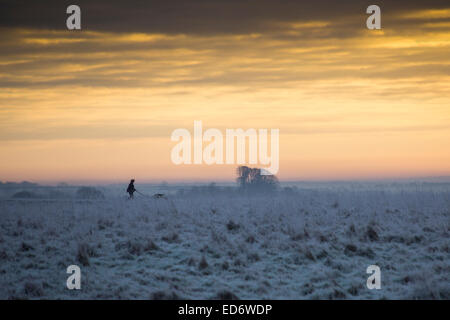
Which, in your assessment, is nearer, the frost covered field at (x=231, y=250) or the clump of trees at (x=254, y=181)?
the frost covered field at (x=231, y=250)

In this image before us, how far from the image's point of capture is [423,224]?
20.7 meters

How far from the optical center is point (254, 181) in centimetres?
10312

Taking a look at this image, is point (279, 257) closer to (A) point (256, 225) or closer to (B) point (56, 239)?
(A) point (256, 225)

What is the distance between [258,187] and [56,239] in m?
83.8

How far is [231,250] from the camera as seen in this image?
17.9m

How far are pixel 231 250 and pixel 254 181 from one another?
8545cm

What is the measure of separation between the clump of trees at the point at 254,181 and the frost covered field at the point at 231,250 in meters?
73.6

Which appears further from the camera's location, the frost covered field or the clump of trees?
the clump of trees

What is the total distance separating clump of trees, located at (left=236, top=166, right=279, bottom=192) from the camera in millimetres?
99500

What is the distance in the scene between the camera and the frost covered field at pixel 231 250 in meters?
15.0

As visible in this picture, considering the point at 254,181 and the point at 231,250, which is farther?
the point at 254,181

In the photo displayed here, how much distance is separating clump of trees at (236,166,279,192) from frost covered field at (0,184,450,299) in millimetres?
73600

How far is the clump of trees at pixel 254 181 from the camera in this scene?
3917 inches
